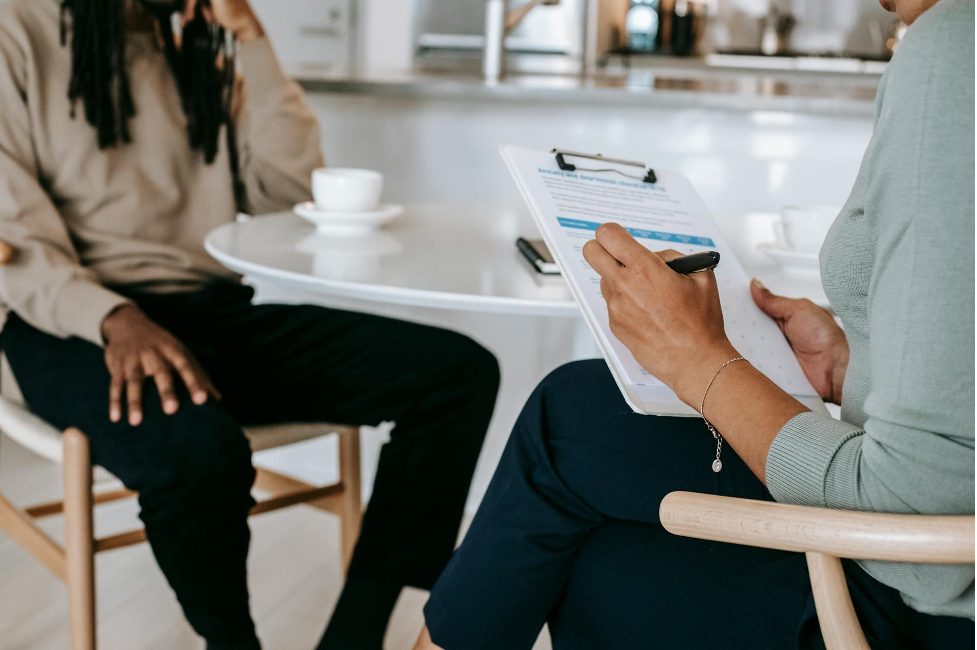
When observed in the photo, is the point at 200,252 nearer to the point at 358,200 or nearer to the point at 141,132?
the point at 141,132

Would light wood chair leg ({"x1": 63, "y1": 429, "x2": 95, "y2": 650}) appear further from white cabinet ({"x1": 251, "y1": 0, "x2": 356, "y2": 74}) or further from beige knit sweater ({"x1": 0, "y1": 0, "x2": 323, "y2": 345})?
Answer: white cabinet ({"x1": 251, "y1": 0, "x2": 356, "y2": 74})

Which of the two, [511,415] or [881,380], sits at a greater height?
[881,380]

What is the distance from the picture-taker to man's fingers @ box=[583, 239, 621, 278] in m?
0.74

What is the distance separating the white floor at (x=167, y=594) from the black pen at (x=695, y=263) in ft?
3.44

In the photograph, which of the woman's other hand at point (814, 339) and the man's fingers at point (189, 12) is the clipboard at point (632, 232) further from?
the man's fingers at point (189, 12)

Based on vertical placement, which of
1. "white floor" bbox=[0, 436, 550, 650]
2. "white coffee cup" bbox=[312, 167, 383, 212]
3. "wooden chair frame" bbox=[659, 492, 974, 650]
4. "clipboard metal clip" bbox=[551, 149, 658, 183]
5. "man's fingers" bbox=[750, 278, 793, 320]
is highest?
"clipboard metal clip" bbox=[551, 149, 658, 183]

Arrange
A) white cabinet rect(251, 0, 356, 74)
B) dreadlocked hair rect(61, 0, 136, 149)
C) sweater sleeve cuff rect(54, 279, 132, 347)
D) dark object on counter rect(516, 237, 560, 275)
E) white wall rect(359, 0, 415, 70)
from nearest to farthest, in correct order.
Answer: dark object on counter rect(516, 237, 560, 275)
sweater sleeve cuff rect(54, 279, 132, 347)
dreadlocked hair rect(61, 0, 136, 149)
white wall rect(359, 0, 415, 70)
white cabinet rect(251, 0, 356, 74)

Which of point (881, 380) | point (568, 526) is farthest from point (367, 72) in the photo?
point (881, 380)

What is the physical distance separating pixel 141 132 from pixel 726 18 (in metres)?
3.49

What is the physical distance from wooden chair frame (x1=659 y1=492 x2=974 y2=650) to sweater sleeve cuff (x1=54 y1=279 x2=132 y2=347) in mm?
882

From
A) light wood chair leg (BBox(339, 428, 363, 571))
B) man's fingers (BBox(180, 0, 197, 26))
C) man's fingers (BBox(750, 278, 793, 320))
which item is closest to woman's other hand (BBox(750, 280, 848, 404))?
man's fingers (BBox(750, 278, 793, 320))

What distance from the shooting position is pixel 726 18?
14.1ft

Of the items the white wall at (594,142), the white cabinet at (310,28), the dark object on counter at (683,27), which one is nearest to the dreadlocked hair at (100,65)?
the white wall at (594,142)

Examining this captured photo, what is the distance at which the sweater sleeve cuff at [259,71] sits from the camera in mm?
1551
